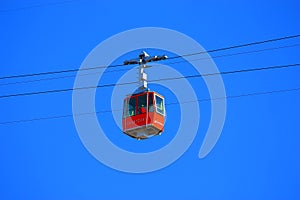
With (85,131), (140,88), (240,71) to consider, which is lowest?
(240,71)

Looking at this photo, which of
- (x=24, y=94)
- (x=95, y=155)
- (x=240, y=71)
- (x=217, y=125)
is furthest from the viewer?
(x=95, y=155)

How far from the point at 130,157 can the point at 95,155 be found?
2792 mm

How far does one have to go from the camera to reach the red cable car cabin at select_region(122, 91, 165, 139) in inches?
1759

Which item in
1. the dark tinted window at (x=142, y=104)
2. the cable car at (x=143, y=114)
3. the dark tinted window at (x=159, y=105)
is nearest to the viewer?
the cable car at (x=143, y=114)

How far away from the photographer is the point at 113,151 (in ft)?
183

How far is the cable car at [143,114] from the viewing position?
4466cm

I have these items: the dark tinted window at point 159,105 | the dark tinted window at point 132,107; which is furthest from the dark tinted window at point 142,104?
the dark tinted window at point 159,105

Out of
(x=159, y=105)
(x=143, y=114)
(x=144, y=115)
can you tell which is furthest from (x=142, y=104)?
(x=159, y=105)

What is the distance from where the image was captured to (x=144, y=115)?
45031 millimetres

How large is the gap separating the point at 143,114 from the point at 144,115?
0.41 feet

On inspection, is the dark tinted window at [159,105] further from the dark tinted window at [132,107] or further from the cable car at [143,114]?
the dark tinted window at [132,107]

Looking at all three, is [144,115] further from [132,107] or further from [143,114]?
[132,107]

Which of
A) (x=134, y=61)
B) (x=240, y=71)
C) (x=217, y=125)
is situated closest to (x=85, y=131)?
(x=217, y=125)

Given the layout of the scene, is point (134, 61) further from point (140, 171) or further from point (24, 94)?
point (140, 171)
